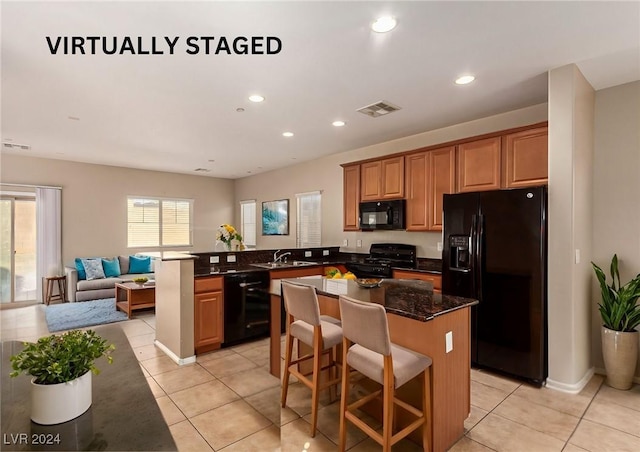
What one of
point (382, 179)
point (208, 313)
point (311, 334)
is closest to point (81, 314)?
point (208, 313)

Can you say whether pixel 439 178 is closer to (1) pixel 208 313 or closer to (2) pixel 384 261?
(2) pixel 384 261

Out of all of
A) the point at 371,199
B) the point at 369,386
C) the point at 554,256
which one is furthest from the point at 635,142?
the point at 369,386

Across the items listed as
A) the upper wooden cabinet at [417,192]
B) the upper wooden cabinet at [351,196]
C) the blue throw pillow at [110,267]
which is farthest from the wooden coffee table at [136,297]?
the upper wooden cabinet at [417,192]

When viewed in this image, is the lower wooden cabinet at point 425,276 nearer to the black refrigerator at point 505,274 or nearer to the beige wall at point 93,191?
the black refrigerator at point 505,274

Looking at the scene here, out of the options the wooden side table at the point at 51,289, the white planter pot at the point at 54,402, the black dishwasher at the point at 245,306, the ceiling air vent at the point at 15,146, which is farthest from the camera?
the wooden side table at the point at 51,289

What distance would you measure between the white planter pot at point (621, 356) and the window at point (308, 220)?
14.4ft

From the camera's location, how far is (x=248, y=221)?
8594mm

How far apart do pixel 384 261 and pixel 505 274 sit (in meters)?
1.92

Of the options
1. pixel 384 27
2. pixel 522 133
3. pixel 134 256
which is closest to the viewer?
pixel 384 27

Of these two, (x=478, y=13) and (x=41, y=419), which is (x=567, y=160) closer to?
(x=478, y=13)

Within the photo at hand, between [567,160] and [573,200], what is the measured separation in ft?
1.13

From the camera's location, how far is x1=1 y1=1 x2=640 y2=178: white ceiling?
206 cm

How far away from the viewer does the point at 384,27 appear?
2.20 metres

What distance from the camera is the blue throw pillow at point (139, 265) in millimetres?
6988
